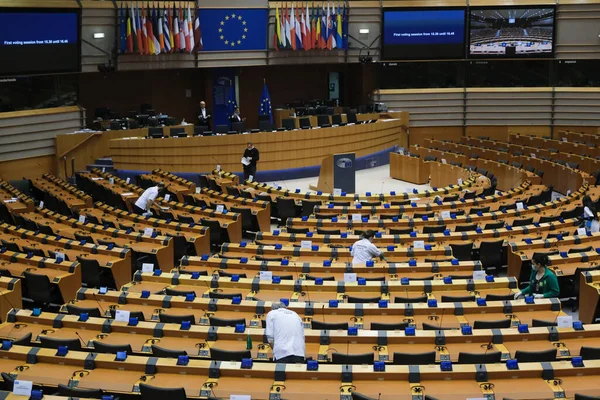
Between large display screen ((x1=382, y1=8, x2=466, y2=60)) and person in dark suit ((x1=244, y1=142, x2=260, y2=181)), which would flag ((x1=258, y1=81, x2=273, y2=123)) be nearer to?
large display screen ((x1=382, y1=8, x2=466, y2=60))

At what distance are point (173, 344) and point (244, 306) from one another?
1.73 meters

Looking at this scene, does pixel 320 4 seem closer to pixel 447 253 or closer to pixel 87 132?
pixel 87 132

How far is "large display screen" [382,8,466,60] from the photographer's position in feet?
111

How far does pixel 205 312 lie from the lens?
527 inches

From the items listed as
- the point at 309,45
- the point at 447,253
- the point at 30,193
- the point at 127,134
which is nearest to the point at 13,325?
the point at 447,253

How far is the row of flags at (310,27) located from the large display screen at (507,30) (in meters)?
5.38

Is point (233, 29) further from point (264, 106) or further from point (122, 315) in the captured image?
point (122, 315)

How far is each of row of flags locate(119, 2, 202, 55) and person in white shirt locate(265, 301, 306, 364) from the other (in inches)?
812

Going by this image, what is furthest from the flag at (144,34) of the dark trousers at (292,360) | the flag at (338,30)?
the dark trousers at (292,360)

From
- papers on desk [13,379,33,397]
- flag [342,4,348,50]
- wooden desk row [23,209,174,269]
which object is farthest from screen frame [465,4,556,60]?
papers on desk [13,379,33,397]

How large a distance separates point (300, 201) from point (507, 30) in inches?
618

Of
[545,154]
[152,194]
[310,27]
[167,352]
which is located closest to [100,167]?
[152,194]

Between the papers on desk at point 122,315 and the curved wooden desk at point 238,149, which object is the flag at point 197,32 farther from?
the papers on desk at point 122,315

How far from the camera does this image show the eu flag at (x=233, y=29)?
103 feet
